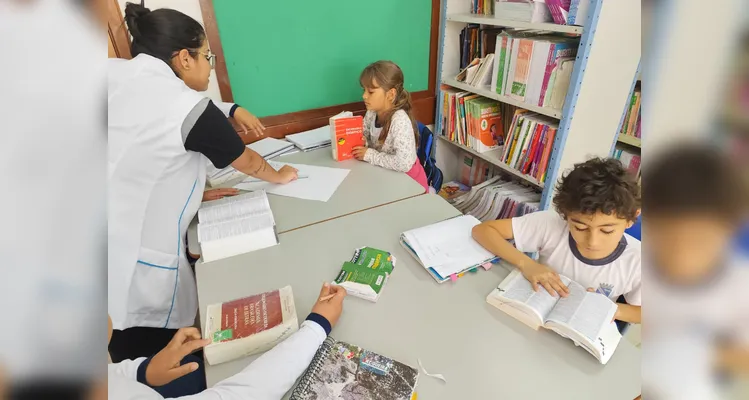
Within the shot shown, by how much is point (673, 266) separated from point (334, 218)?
3.89 ft

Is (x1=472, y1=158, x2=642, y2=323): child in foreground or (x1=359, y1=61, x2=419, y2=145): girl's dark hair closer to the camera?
(x1=472, y1=158, x2=642, y2=323): child in foreground

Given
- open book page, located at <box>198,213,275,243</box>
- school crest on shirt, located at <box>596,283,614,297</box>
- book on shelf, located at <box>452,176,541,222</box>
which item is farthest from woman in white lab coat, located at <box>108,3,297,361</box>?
book on shelf, located at <box>452,176,541,222</box>

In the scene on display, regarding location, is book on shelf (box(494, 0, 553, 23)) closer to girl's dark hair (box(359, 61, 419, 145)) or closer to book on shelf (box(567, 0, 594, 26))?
book on shelf (box(567, 0, 594, 26))

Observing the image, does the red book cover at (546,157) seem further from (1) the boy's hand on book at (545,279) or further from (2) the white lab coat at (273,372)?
(2) the white lab coat at (273,372)

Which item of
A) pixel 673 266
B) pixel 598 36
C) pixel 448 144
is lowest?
pixel 448 144

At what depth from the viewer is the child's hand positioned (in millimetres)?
1706

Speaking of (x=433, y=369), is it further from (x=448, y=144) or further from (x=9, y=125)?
(x=448, y=144)

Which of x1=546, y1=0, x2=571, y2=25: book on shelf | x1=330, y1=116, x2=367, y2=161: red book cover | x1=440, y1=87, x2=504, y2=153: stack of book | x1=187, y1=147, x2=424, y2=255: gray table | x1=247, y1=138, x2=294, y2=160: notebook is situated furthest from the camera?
x1=440, y1=87, x2=504, y2=153: stack of book

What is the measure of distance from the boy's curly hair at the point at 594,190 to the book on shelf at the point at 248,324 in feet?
2.34

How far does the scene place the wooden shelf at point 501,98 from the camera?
1692 mm

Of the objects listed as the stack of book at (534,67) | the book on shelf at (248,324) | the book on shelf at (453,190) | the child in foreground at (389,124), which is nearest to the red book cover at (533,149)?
the stack of book at (534,67)

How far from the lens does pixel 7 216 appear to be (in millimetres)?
152

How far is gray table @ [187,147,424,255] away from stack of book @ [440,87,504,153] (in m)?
0.78

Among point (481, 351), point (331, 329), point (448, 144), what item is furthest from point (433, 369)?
point (448, 144)
